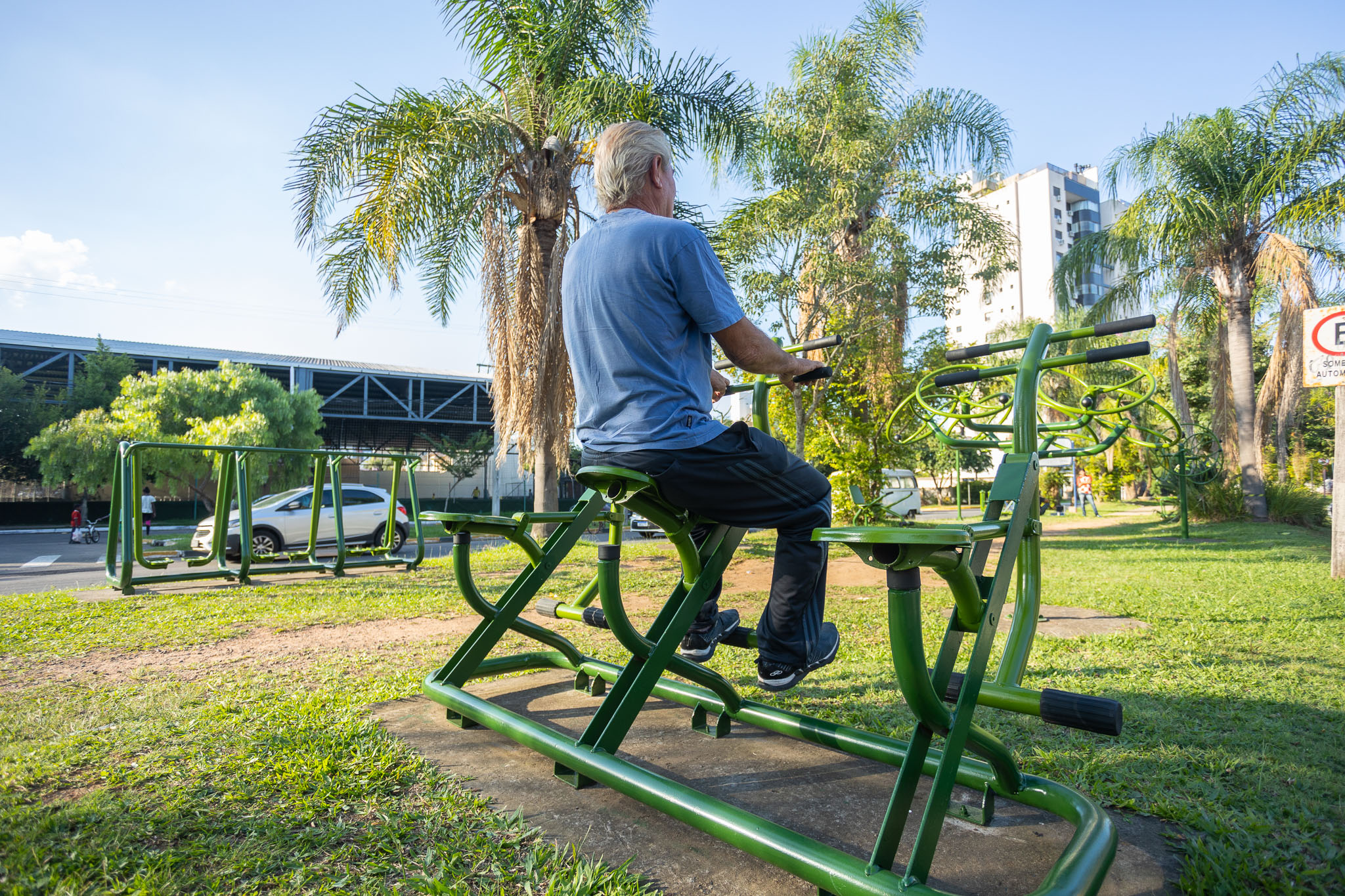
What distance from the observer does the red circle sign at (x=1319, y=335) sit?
599 cm

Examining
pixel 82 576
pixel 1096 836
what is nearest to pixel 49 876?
pixel 1096 836

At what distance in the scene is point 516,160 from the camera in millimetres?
9055

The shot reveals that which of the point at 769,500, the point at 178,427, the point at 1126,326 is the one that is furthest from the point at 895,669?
the point at 178,427

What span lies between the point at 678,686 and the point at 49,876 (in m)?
1.86

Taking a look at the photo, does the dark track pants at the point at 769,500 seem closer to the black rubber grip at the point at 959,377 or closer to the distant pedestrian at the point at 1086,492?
the black rubber grip at the point at 959,377

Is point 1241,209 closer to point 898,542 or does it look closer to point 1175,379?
point 1175,379

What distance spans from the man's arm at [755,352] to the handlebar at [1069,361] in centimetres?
62

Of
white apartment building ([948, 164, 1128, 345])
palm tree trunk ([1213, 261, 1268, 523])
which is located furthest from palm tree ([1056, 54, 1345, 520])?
white apartment building ([948, 164, 1128, 345])

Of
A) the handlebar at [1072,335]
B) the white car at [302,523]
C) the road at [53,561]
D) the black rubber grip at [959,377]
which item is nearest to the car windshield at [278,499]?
the white car at [302,523]

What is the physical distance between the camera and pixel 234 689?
10.5 ft

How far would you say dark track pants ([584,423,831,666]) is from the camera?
1.99 m

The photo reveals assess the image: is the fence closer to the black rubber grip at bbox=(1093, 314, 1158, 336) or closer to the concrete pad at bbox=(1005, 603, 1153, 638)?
the concrete pad at bbox=(1005, 603, 1153, 638)

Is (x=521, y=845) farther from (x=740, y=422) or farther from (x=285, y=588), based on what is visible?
(x=285, y=588)

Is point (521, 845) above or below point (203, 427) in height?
below
